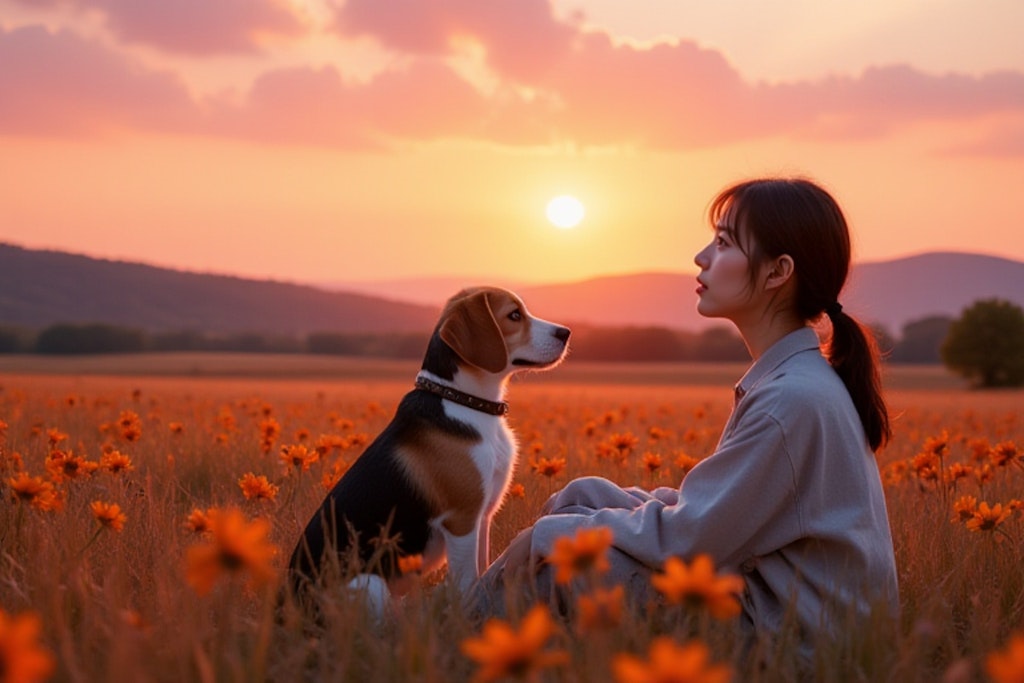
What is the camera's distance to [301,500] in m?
5.59

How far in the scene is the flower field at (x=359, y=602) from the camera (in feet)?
6.02

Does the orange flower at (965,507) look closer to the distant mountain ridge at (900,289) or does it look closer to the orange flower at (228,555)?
the orange flower at (228,555)

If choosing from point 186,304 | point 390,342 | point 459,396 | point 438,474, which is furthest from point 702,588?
point 186,304

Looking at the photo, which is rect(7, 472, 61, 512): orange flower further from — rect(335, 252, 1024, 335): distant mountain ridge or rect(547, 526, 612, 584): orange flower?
rect(335, 252, 1024, 335): distant mountain ridge

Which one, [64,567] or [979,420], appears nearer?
[64,567]

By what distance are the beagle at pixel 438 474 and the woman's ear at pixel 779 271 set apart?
51.3 inches

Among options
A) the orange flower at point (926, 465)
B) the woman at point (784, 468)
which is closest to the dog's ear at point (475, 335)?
the woman at point (784, 468)

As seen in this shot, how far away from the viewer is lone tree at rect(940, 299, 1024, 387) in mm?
43406

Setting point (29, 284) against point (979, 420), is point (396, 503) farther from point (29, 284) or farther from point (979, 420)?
point (29, 284)

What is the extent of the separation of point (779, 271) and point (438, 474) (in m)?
1.59

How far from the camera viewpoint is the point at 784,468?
3.40 metres

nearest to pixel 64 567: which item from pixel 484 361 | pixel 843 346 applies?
pixel 484 361

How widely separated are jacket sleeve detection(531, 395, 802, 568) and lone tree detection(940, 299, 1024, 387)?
1758 inches

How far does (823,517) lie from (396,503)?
5.31 ft
